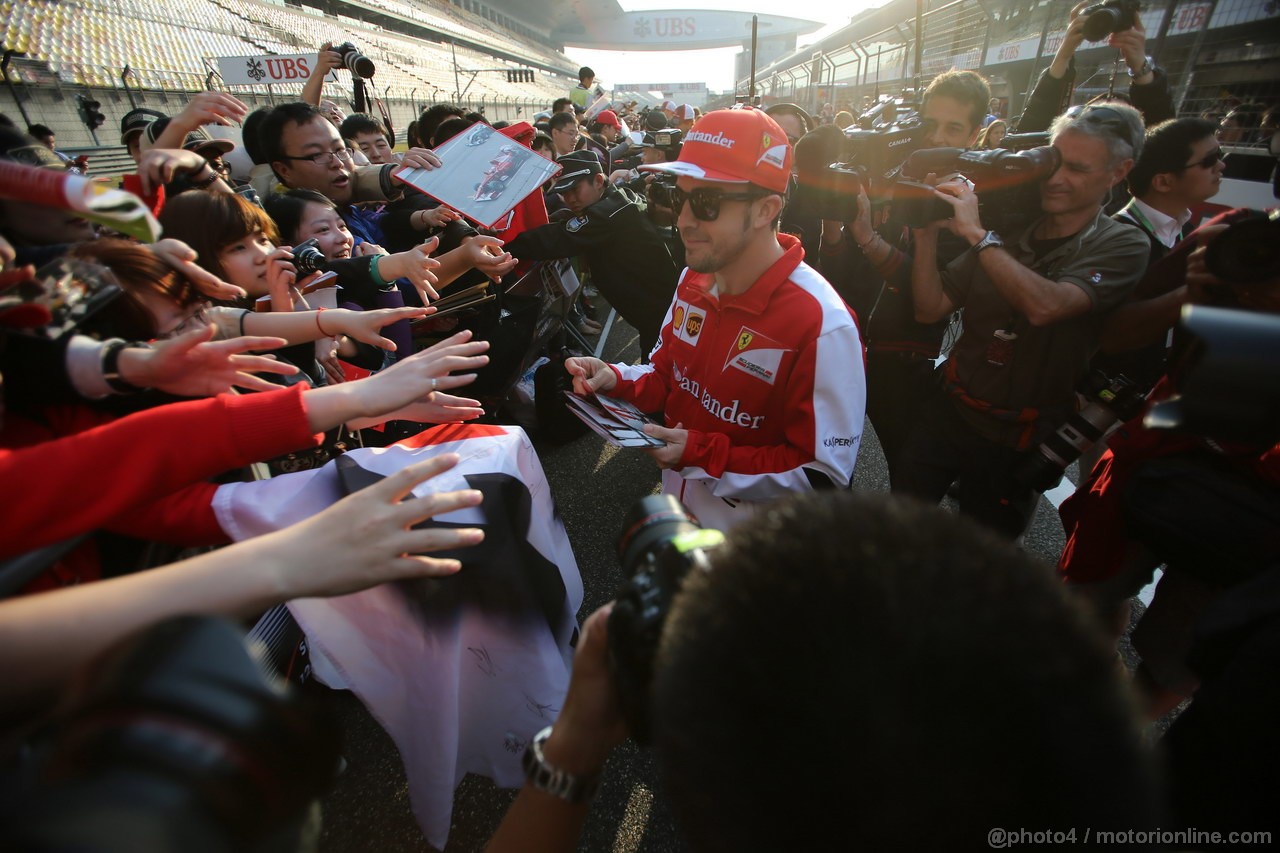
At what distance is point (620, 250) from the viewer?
3738 millimetres

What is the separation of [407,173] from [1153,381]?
339 centimetres

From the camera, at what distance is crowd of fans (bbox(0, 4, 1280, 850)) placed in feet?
1.66

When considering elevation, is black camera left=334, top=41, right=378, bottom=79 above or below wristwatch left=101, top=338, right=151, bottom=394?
above

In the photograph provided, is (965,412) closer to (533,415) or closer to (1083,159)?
(1083,159)

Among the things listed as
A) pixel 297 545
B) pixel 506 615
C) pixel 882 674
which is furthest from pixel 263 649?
pixel 882 674

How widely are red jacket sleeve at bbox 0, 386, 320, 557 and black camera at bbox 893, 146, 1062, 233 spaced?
2.21 m

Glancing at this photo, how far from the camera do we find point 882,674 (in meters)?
0.50

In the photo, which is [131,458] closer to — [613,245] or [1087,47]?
[613,245]

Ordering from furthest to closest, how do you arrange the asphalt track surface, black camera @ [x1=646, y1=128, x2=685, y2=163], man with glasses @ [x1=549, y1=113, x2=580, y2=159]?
1. man with glasses @ [x1=549, y1=113, x2=580, y2=159]
2. black camera @ [x1=646, y1=128, x2=685, y2=163]
3. the asphalt track surface

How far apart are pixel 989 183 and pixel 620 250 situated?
7.22ft

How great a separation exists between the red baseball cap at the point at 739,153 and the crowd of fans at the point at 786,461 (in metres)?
0.01

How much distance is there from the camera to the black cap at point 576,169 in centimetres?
396

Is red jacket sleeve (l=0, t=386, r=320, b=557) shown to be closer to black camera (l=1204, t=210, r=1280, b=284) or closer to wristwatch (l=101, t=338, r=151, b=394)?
wristwatch (l=101, t=338, r=151, b=394)

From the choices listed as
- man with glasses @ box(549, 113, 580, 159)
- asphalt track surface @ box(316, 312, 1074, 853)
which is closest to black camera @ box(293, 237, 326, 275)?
asphalt track surface @ box(316, 312, 1074, 853)
